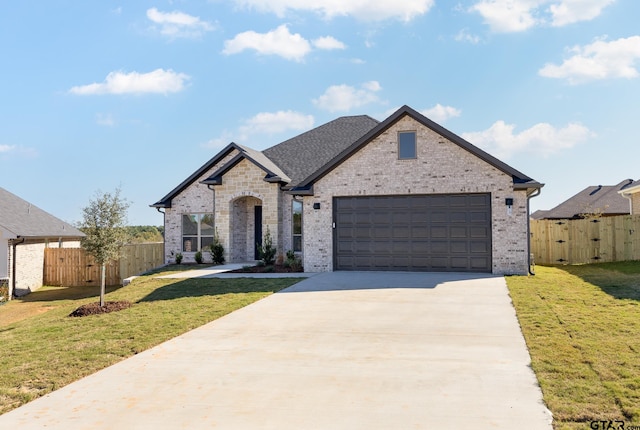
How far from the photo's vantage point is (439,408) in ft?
14.6

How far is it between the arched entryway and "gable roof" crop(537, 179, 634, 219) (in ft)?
78.3

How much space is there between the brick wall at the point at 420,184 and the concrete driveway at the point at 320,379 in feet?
20.4

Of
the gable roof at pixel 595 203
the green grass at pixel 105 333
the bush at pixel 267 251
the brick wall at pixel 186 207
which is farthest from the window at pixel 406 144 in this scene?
the gable roof at pixel 595 203

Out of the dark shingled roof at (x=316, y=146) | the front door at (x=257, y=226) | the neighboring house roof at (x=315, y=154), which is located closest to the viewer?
the neighboring house roof at (x=315, y=154)

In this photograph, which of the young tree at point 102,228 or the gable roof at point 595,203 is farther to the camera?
the gable roof at point 595,203

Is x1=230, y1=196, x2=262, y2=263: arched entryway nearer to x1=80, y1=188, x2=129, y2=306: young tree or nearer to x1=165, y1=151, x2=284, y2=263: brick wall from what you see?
x1=165, y1=151, x2=284, y2=263: brick wall

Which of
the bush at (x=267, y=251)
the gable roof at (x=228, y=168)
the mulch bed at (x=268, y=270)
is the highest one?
the gable roof at (x=228, y=168)

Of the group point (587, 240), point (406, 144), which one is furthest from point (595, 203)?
point (406, 144)

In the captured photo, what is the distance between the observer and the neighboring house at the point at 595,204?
32781 millimetres

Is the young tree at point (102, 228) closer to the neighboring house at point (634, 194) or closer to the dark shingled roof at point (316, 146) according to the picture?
the dark shingled roof at point (316, 146)

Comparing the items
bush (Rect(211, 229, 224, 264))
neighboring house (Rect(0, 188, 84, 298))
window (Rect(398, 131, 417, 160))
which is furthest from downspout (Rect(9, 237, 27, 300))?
window (Rect(398, 131, 417, 160))

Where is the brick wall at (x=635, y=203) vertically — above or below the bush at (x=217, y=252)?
above

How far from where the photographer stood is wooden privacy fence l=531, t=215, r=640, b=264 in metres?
19.2

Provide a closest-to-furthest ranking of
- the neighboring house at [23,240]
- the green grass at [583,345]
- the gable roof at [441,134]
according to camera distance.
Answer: the green grass at [583,345]
the gable roof at [441,134]
the neighboring house at [23,240]
